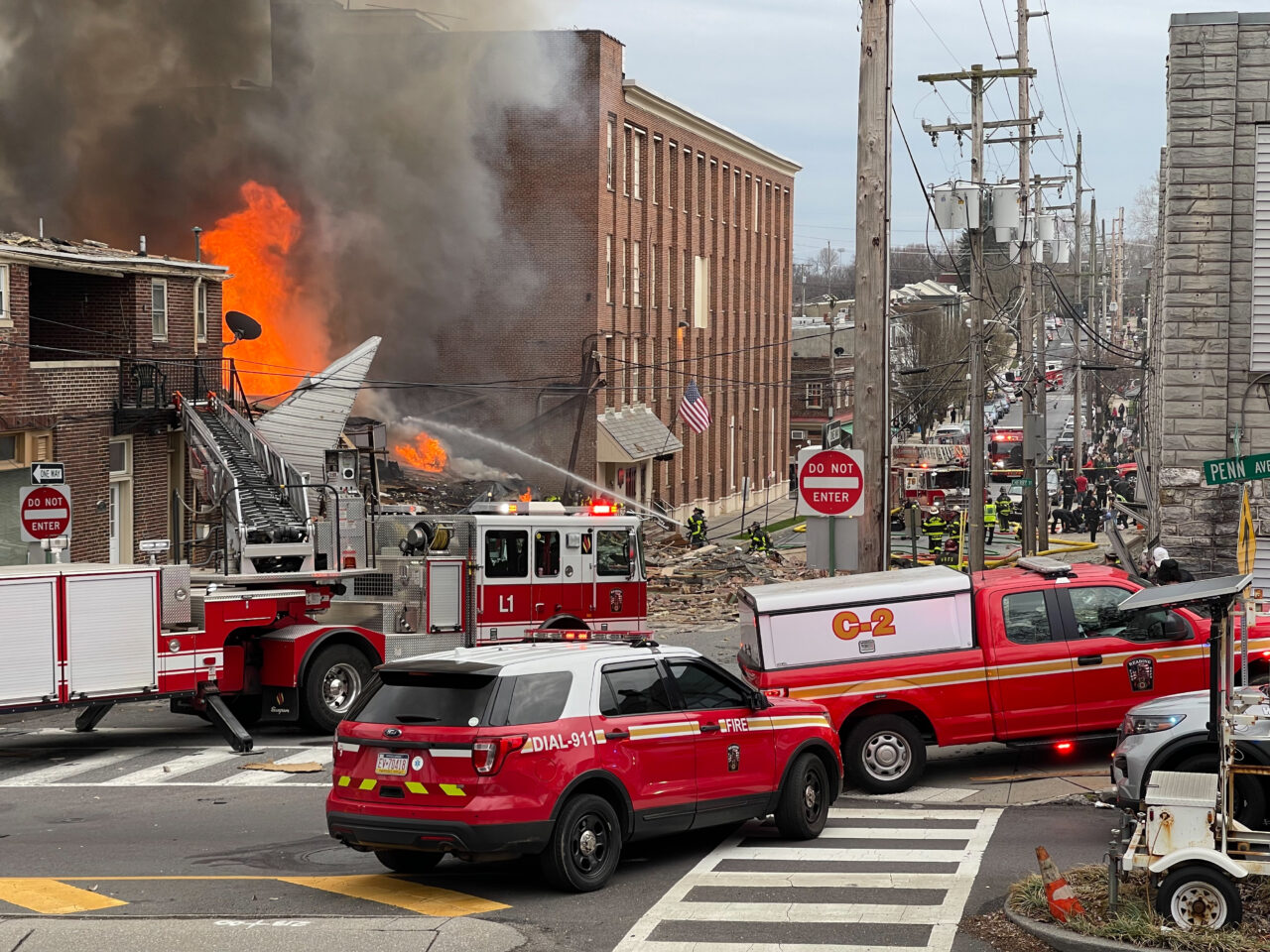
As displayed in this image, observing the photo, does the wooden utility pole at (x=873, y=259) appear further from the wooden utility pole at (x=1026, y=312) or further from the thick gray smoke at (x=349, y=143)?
the thick gray smoke at (x=349, y=143)

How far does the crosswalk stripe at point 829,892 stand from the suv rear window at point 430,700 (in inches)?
60.4

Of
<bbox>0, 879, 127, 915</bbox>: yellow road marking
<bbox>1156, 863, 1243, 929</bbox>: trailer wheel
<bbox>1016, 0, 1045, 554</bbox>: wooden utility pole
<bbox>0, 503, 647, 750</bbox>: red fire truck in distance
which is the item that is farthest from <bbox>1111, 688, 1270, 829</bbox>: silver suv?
<bbox>1016, 0, 1045, 554</bbox>: wooden utility pole

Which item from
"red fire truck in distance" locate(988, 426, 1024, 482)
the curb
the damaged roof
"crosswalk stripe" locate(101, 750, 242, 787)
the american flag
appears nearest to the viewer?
the curb

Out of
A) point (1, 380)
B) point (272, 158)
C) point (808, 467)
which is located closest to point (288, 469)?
point (1, 380)

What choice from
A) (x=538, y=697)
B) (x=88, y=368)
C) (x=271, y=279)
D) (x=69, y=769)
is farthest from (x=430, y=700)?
(x=271, y=279)

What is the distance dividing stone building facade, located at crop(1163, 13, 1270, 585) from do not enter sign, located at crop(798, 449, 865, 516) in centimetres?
541

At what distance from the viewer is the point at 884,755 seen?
41.9 feet

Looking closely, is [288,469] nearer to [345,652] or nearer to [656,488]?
[345,652]

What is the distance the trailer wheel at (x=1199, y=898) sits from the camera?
7.59m

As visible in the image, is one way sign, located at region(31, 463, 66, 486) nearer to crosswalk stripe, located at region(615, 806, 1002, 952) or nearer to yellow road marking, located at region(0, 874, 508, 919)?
yellow road marking, located at region(0, 874, 508, 919)

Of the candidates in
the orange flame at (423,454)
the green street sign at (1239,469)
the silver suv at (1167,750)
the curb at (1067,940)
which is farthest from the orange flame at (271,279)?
the curb at (1067,940)

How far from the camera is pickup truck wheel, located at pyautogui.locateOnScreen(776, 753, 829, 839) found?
10727 millimetres

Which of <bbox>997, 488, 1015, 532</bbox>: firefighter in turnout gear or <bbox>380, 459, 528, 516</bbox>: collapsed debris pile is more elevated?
<bbox>380, 459, 528, 516</bbox>: collapsed debris pile

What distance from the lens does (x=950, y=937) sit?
8109mm
